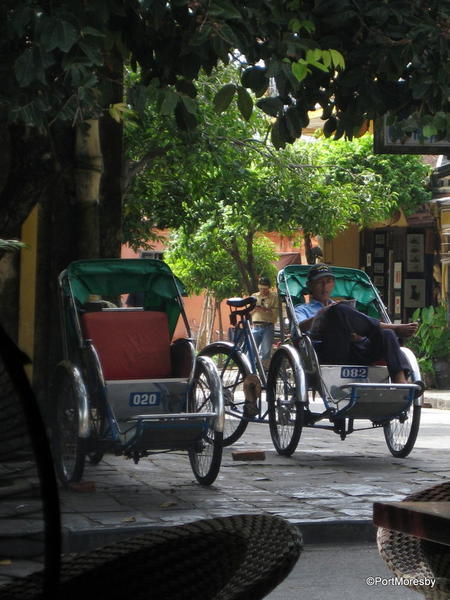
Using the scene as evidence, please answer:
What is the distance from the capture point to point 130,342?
29.5 feet

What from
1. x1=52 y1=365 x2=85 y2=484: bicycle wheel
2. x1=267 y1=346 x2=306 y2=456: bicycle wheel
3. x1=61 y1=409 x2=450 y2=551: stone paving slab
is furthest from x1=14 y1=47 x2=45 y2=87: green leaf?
x1=267 y1=346 x2=306 y2=456: bicycle wheel

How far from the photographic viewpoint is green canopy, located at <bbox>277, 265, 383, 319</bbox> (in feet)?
37.2

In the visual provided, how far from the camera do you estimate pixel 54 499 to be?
1714mm

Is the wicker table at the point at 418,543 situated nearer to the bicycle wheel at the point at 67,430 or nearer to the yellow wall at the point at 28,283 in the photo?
the bicycle wheel at the point at 67,430

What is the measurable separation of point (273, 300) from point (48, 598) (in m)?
20.0

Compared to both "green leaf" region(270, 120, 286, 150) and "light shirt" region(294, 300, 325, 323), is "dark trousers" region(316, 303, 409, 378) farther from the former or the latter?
"green leaf" region(270, 120, 286, 150)

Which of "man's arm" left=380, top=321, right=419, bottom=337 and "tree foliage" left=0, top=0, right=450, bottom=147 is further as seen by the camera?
"man's arm" left=380, top=321, right=419, bottom=337

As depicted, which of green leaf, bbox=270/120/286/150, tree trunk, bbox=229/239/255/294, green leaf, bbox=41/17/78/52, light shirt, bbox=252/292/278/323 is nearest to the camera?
green leaf, bbox=41/17/78/52

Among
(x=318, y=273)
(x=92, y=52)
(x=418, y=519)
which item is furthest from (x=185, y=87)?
(x=418, y=519)

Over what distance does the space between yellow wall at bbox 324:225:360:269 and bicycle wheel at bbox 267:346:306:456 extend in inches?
919

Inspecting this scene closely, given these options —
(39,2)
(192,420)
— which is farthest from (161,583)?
(192,420)

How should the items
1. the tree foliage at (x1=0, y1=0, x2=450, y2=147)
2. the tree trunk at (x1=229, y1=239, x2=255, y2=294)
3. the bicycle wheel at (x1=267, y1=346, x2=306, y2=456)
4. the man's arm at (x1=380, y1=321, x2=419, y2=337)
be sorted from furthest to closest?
the tree trunk at (x1=229, y1=239, x2=255, y2=294) < the man's arm at (x1=380, y1=321, x2=419, y2=337) < the bicycle wheel at (x1=267, y1=346, x2=306, y2=456) < the tree foliage at (x1=0, y1=0, x2=450, y2=147)

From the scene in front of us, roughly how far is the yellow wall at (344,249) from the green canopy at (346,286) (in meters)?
22.1

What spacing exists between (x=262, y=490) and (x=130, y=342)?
1.59 metres
